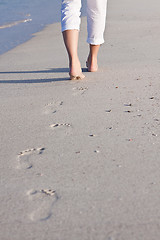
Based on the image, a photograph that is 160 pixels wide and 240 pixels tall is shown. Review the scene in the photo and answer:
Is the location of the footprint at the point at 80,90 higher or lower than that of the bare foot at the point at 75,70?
lower

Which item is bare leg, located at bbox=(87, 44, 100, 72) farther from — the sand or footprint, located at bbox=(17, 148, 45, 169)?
Result: footprint, located at bbox=(17, 148, 45, 169)

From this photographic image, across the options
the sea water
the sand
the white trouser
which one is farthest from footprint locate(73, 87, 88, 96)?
the sea water

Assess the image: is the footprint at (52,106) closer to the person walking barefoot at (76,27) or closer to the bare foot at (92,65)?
the person walking barefoot at (76,27)

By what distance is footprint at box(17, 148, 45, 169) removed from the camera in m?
1.84

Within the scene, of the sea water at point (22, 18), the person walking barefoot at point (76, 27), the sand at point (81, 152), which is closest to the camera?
the sand at point (81, 152)

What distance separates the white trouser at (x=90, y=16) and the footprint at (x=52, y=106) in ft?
2.08

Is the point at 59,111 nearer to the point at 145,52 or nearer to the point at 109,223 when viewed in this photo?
the point at 109,223

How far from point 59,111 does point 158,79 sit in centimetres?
89

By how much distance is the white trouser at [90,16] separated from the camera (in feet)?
9.82

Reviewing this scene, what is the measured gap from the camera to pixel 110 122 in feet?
7.41

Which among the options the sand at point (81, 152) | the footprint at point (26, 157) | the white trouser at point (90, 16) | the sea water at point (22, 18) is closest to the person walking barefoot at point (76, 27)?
the white trouser at point (90, 16)

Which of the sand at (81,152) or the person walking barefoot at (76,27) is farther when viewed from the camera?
the person walking barefoot at (76,27)

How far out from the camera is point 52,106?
2615 millimetres

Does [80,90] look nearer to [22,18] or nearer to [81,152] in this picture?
[81,152]
